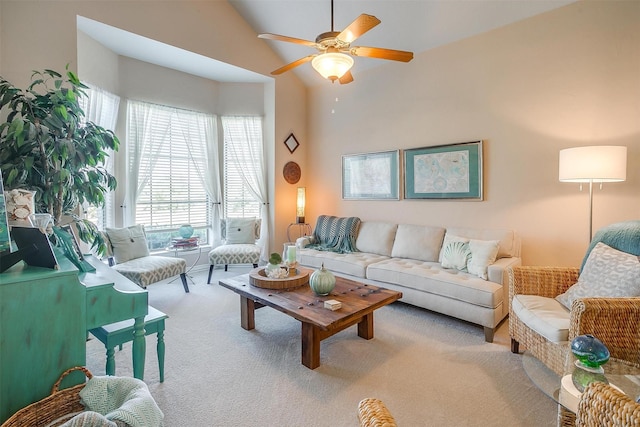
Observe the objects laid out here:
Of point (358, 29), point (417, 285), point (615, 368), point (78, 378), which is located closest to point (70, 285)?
point (78, 378)

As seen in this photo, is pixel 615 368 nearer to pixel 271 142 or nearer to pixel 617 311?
pixel 617 311

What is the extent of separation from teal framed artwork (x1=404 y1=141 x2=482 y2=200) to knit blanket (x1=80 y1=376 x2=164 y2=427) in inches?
142

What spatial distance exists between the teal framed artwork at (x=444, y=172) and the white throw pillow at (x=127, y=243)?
347cm

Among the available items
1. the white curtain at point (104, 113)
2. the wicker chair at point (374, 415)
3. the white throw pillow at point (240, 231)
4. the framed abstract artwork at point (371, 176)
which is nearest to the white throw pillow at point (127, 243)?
the white curtain at point (104, 113)

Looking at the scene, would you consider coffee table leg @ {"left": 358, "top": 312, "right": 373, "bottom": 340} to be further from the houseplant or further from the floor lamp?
the houseplant

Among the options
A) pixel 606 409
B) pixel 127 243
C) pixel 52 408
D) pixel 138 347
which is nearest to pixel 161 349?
pixel 138 347

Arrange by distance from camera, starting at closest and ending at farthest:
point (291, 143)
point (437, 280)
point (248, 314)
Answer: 1. point (248, 314)
2. point (437, 280)
3. point (291, 143)

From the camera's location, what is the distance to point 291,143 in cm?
533

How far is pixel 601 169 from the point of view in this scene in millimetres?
2428

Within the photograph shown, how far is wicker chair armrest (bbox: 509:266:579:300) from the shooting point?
2396 millimetres

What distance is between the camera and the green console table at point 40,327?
1.27 metres

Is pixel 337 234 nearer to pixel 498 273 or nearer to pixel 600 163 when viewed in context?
pixel 498 273

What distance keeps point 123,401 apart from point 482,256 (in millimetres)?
2985

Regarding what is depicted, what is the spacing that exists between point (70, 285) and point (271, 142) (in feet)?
13.3
